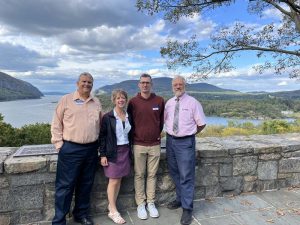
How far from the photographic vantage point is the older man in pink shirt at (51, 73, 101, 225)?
2.86 m

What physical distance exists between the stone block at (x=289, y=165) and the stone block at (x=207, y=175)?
39.9 inches

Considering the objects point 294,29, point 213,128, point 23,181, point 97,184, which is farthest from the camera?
point 213,128

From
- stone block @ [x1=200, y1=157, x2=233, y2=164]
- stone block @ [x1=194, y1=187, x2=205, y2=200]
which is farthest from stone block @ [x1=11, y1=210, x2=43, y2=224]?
stone block @ [x1=200, y1=157, x2=233, y2=164]

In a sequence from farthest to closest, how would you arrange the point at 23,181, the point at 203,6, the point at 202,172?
the point at 203,6, the point at 202,172, the point at 23,181

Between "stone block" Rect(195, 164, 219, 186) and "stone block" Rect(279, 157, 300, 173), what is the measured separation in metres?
1.01

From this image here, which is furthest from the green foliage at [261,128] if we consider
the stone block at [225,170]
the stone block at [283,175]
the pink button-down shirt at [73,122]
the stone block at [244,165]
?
the pink button-down shirt at [73,122]

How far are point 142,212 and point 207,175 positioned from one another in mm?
1029

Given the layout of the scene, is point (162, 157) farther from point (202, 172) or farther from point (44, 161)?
point (44, 161)

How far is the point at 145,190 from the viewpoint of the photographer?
353 centimetres

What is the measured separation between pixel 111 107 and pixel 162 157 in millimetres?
880

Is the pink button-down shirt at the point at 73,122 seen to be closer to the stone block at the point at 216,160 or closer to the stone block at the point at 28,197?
the stone block at the point at 28,197

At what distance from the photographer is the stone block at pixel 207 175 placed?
3855 mm

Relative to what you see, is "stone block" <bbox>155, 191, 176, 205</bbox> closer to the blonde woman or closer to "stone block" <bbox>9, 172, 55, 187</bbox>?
the blonde woman

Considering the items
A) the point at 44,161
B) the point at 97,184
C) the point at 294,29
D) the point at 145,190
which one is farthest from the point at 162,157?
the point at 294,29
